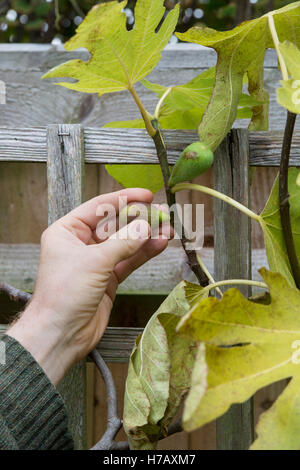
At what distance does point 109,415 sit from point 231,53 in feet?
1.99

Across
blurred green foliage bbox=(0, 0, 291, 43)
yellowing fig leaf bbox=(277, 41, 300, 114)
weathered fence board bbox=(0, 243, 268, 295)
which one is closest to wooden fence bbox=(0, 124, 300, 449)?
yellowing fig leaf bbox=(277, 41, 300, 114)

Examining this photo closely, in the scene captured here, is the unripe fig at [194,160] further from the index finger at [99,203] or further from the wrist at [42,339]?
the wrist at [42,339]

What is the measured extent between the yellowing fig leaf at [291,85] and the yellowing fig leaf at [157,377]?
12.4 inches

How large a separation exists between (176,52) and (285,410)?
40.9 inches

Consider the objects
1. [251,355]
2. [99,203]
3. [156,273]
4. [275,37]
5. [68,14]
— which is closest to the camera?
[251,355]

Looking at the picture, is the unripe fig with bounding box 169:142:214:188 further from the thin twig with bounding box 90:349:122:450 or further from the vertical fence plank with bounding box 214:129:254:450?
the thin twig with bounding box 90:349:122:450

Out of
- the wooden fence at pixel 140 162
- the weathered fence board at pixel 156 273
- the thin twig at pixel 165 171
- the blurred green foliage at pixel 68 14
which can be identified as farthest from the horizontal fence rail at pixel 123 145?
the blurred green foliage at pixel 68 14

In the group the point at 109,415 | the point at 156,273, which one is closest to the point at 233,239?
the point at 109,415

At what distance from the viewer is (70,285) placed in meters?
0.78

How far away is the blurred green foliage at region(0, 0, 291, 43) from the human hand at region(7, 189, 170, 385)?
95 centimetres

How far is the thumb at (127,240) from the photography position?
756mm

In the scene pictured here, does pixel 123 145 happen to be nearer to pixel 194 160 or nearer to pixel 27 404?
pixel 194 160

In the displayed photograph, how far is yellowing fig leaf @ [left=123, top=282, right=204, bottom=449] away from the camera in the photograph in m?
0.69

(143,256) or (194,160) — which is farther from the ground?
(194,160)
